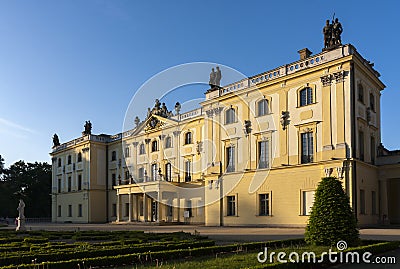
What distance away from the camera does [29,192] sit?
7138cm

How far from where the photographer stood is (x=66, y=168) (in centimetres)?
6100

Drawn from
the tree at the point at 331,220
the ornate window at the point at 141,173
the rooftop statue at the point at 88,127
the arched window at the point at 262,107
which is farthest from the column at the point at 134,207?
the tree at the point at 331,220

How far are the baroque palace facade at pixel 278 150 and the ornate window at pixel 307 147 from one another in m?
0.07

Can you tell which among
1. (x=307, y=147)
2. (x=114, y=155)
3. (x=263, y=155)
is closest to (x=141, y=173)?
(x=114, y=155)

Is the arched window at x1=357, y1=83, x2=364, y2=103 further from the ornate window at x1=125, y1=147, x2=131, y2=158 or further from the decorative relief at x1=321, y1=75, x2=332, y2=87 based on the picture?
the ornate window at x1=125, y1=147, x2=131, y2=158

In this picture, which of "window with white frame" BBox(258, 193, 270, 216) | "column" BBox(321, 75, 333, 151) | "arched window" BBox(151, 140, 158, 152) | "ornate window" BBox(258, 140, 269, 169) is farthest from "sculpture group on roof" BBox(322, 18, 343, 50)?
"arched window" BBox(151, 140, 158, 152)

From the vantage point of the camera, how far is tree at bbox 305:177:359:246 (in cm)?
1313

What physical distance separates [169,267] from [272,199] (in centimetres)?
2196

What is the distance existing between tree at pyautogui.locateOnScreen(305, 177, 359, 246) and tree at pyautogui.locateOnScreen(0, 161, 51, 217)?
65.3m

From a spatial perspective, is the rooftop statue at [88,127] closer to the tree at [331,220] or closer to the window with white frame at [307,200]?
the window with white frame at [307,200]

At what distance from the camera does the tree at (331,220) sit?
13133mm

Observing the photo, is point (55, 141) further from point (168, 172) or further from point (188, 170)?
point (188, 170)

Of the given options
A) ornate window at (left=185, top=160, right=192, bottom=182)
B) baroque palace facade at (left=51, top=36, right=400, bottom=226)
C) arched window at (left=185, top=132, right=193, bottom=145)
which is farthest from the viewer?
arched window at (left=185, top=132, right=193, bottom=145)

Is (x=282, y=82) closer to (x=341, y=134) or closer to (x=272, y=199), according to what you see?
(x=341, y=134)
